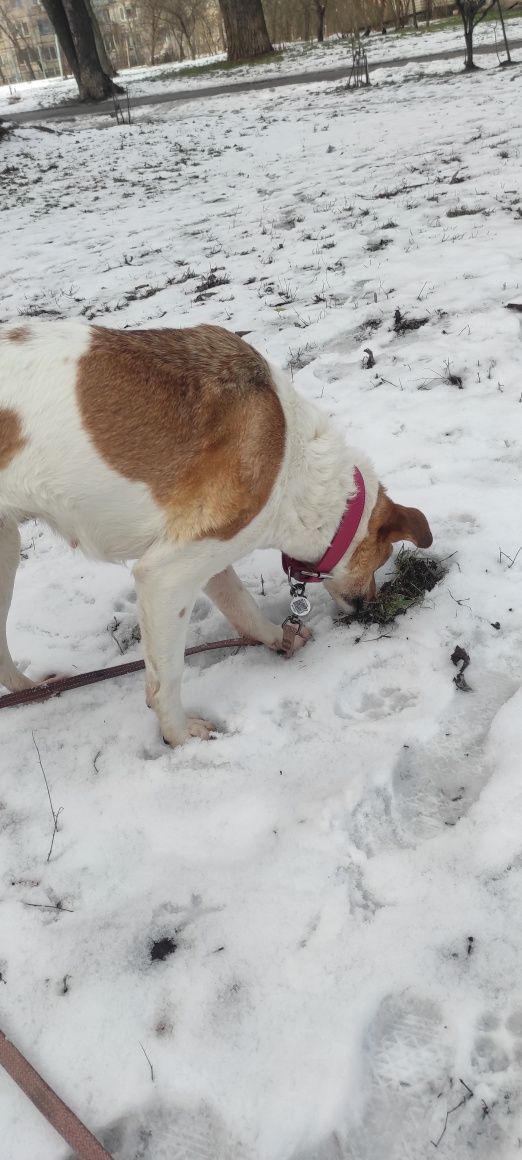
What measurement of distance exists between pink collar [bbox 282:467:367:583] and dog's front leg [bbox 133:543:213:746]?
573mm

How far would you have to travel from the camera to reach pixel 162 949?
2078mm

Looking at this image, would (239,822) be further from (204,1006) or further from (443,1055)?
(443,1055)

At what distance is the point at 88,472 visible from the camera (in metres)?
Result: 2.36

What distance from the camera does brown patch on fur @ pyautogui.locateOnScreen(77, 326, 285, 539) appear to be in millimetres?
2391

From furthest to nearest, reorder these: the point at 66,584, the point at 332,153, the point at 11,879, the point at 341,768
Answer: the point at 332,153
the point at 66,584
the point at 341,768
the point at 11,879

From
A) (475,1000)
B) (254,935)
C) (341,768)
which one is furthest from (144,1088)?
(341,768)

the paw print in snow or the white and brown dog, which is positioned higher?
the white and brown dog

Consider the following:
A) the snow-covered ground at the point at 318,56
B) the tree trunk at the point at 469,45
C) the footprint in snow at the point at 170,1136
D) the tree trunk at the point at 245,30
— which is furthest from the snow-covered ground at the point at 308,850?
the tree trunk at the point at 245,30

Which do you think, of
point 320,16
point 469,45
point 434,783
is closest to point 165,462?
point 434,783

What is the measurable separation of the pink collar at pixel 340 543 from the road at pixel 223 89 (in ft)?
73.5

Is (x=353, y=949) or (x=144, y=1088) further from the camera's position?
(x=353, y=949)

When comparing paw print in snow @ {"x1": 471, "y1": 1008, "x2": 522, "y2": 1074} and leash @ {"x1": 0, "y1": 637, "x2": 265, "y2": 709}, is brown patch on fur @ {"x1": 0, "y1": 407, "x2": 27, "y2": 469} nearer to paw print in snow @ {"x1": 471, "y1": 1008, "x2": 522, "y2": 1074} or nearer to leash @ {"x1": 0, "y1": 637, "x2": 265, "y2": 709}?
leash @ {"x1": 0, "y1": 637, "x2": 265, "y2": 709}

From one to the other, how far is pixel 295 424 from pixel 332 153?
1176 cm

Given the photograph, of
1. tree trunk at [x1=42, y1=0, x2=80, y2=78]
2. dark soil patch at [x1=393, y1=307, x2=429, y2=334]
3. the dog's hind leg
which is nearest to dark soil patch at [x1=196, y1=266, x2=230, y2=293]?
dark soil patch at [x1=393, y1=307, x2=429, y2=334]
